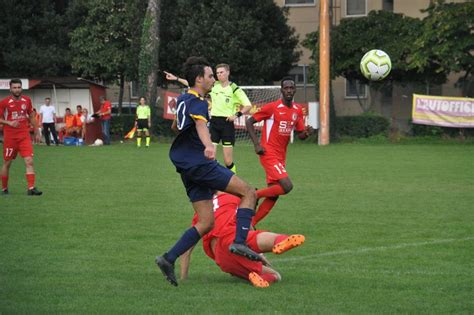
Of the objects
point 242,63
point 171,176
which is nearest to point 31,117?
point 171,176

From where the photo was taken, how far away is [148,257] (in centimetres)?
A: 1042

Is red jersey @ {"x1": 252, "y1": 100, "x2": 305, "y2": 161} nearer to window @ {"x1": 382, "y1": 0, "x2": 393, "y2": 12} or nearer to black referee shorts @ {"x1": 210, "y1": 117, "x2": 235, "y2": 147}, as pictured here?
black referee shorts @ {"x1": 210, "y1": 117, "x2": 235, "y2": 147}

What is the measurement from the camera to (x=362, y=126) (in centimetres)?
4016

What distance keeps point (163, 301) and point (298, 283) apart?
4.78ft

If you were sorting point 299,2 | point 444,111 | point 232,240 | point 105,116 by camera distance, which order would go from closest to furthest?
point 232,240 < point 444,111 < point 105,116 < point 299,2

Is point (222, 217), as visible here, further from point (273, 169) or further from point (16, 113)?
point (16, 113)

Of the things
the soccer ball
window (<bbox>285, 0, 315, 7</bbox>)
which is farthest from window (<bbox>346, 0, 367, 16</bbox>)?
the soccer ball

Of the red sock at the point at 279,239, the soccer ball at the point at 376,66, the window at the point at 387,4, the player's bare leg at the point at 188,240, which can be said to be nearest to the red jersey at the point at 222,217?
the player's bare leg at the point at 188,240

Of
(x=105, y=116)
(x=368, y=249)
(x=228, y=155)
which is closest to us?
(x=368, y=249)

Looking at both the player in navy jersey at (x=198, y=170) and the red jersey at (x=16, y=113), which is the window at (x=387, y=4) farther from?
the player in navy jersey at (x=198, y=170)

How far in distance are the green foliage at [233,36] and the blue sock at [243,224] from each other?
36052 millimetres

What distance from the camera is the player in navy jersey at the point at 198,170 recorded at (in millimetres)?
8695

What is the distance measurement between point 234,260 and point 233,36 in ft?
121

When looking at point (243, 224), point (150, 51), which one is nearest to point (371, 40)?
point (150, 51)
